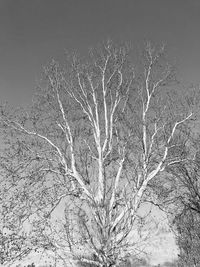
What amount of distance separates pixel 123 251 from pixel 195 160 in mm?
5020

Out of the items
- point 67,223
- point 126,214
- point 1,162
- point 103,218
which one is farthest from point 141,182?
point 1,162

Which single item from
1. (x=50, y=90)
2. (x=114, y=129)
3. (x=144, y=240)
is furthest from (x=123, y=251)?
(x=50, y=90)

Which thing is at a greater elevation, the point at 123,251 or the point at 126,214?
the point at 126,214

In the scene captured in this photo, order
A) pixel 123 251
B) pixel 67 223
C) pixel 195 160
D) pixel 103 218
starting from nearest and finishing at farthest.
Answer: pixel 67 223 < pixel 123 251 < pixel 103 218 < pixel 195 160

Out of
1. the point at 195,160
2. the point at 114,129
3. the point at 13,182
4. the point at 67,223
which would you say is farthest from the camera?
the point at 114,129

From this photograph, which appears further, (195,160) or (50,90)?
(50,90)

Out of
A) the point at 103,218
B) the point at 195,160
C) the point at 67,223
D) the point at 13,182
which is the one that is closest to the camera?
the point at 67,223

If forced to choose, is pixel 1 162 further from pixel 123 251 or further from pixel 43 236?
pixel 123 251

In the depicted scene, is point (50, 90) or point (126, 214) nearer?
point (126, 214)

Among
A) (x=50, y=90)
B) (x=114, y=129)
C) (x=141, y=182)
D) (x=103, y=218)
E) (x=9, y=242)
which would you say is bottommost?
(x=9, y=242)

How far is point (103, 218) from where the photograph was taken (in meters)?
7.96

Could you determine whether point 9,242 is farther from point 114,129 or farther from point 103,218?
point 114,129

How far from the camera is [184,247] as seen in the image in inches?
481

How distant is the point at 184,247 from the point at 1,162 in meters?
9.32
